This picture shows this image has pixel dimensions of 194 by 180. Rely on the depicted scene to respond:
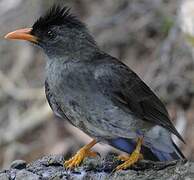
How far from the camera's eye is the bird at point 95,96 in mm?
5633

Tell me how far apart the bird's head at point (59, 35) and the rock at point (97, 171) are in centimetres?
111

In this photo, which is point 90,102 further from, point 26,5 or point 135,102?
point 26,5

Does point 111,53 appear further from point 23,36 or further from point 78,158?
point 78,158

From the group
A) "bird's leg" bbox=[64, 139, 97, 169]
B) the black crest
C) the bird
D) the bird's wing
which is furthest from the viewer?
the black crest

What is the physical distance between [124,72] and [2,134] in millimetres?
4038

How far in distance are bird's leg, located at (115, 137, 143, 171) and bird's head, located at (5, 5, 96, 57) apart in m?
0.96

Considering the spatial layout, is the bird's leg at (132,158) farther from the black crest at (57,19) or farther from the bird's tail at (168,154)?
the black crest at (57,19)

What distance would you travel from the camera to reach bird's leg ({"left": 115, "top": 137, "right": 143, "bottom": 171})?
523 centimetres

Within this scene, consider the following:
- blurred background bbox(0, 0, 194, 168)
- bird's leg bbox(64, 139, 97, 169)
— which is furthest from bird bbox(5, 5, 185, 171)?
blurred background bbox(0, 0, 194, 168)

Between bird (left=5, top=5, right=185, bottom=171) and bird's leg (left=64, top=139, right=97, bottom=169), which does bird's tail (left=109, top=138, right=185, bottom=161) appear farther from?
bird's leg (left=64, top=139, right=97, bottom=169)

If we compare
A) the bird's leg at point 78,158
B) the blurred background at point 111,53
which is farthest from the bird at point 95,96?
the blurred background at point 111,53

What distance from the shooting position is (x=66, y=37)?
6.17 meters

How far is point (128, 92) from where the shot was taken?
594 centimetres

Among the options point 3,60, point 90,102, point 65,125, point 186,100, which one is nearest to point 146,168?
point 90,102
